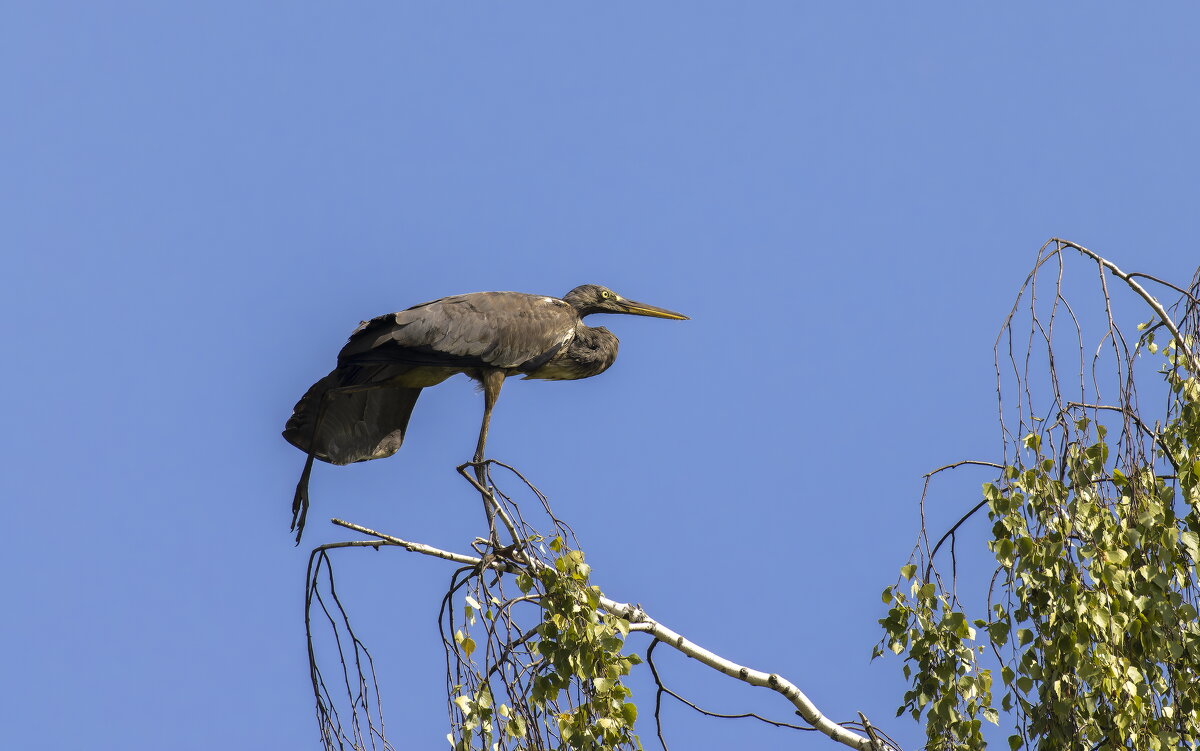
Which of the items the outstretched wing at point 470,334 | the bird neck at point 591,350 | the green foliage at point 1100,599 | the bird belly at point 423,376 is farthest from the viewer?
the bird neck at point 591,350

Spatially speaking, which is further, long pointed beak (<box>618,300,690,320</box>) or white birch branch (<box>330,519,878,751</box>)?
long pointed beak (<box>618,300,690,320</box>)

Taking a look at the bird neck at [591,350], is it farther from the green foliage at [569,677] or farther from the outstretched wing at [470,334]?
the green foliage at [569,677]

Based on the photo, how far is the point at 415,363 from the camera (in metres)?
6.75

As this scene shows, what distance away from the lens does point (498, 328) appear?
699cm

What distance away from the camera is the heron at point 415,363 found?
6.65 m

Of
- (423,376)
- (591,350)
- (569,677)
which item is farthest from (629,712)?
(591,350)

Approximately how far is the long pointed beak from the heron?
0.81 meters

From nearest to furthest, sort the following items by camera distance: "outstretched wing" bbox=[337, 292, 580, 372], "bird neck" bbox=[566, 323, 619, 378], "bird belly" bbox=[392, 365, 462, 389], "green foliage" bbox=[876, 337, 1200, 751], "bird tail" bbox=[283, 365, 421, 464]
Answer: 1. "green foliage" bbox=[876, 337, 1200, 751]
2. "outstretched wing" bbox=[337, 292, 580, 372]
3. "bird tail" bbox=[283, 365, 421, 464]
4. "bird belly" bbox=[392, 365, 462, 389]
5. "bird neck" bbox=[566, 323, 619, 378]

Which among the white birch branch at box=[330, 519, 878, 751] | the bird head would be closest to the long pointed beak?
the bird head

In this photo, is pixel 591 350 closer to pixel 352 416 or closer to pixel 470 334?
pixel 470 334

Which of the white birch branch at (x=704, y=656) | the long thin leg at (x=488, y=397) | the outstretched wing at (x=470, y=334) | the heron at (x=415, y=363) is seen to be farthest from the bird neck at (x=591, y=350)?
the white birch branch at (x=704, y=656)

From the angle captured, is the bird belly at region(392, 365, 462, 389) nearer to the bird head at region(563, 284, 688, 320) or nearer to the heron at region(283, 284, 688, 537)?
the heron at region(283, 284, 688, 537)

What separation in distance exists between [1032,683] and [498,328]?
3.82 m

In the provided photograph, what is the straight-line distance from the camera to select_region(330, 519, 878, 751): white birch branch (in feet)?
14.4
